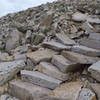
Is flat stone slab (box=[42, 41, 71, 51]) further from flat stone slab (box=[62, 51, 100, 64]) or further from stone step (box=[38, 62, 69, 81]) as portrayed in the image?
stone step (box=[38, 62, 69, 81])

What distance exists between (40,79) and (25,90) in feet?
1.48

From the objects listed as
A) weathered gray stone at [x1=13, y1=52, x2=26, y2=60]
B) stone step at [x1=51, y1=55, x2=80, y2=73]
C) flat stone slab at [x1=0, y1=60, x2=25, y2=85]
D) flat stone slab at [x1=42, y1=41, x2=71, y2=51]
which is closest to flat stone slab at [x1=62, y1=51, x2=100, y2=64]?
stone step at [x1=51, y1=55, x2=80, y2=73]

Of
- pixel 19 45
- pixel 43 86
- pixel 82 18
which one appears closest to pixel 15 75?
pixel 43 86

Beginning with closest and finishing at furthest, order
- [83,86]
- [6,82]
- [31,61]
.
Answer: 1. [83,86]
2. [6,82]
3. [31,61]

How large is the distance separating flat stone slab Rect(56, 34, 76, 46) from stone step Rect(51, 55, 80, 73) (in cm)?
97

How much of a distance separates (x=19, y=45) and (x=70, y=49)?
267 centimetres

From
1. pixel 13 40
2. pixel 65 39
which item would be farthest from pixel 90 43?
pixel 13 40

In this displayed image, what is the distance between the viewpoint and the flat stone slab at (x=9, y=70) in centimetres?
475

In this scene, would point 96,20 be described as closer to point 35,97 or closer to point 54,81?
point 54,81

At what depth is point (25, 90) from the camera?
4223mm

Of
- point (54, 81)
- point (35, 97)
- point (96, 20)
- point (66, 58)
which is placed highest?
point (96, 20)

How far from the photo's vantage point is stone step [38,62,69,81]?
439 centimetres

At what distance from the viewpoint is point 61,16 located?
25.7 feet

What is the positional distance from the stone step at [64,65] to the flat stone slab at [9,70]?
3.48ft
